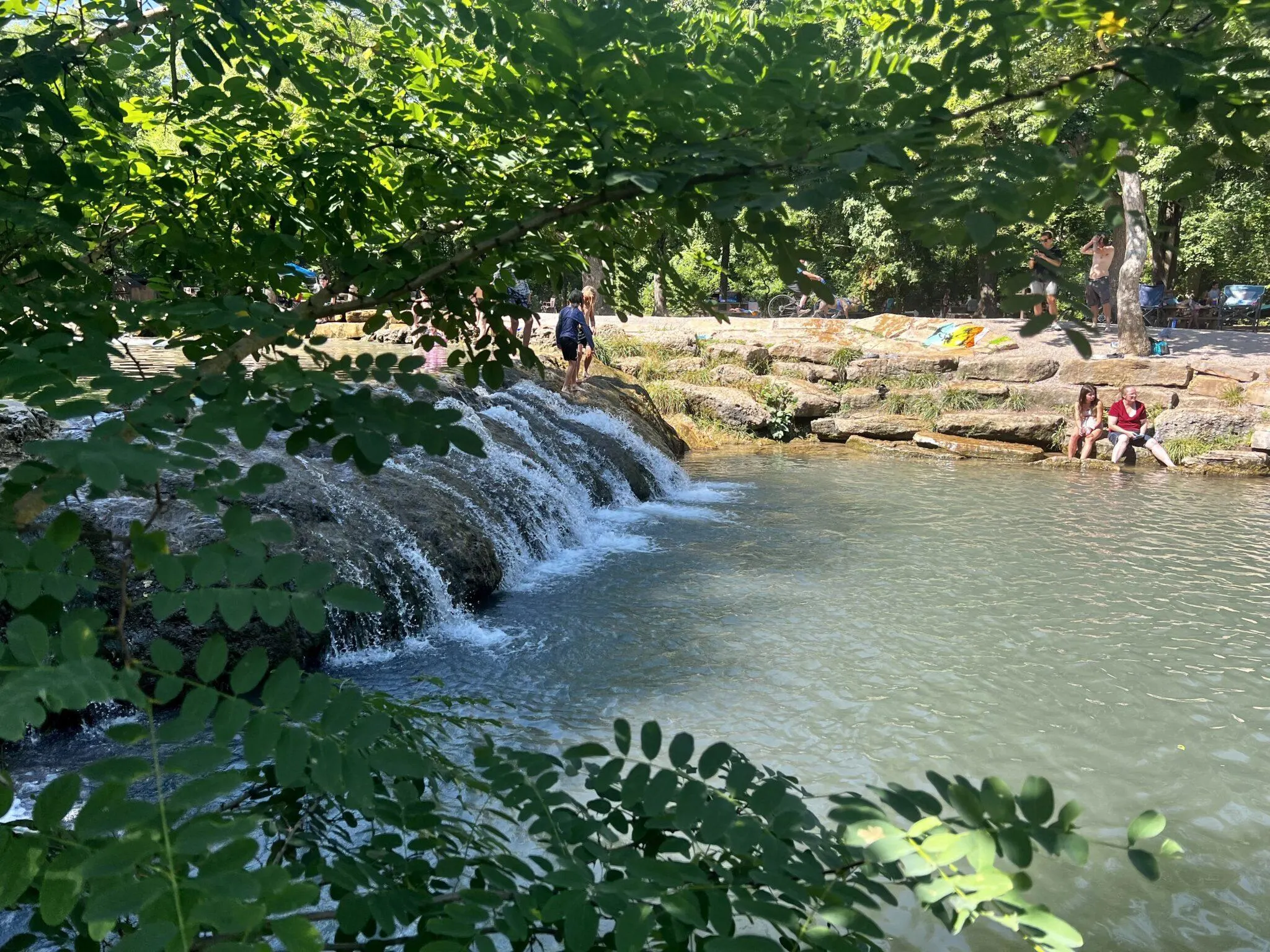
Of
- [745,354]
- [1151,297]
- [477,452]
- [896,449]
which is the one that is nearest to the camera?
[477,452]

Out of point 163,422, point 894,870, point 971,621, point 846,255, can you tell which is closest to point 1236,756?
point 971,621

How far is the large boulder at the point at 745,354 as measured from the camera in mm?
21431

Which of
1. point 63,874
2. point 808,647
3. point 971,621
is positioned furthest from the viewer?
point 971,621

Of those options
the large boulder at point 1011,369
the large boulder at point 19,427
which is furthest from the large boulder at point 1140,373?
the large boulder at point 19,427

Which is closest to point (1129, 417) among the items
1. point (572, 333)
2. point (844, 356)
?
point (844, 356)

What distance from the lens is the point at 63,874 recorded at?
130 centimetres

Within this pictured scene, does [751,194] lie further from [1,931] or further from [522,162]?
[1,931]

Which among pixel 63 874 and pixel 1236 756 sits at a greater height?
pixel 63 874

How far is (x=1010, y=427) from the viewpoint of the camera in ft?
58.1

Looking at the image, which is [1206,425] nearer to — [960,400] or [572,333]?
[960,400]

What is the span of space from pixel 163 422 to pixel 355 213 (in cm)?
133

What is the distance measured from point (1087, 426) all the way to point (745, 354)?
23.4 ft

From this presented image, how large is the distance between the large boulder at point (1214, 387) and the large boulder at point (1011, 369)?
2.47m

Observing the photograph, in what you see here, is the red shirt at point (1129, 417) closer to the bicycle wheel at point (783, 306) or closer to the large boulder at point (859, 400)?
the large boulder at point (859, 400)
